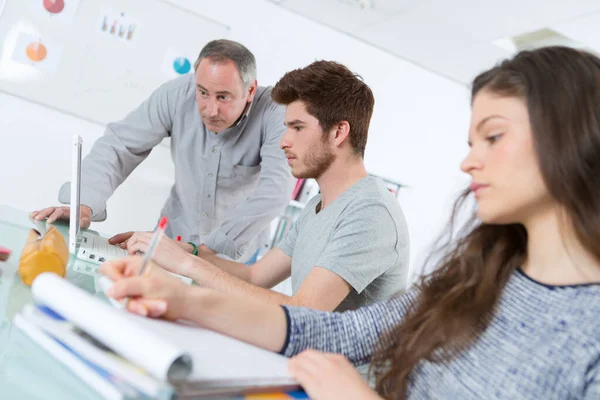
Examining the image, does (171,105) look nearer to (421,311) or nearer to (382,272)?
(382,272)

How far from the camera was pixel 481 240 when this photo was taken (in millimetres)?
1011

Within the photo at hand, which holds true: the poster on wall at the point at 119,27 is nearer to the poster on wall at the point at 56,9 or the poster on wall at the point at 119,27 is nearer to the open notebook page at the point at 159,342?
the poster on wall at the point at 56,9

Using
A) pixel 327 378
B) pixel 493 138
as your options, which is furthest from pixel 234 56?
pixel 327 378

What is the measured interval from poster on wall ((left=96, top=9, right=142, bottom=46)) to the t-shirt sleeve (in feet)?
9.09

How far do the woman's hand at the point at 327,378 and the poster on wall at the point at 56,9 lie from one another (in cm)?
342

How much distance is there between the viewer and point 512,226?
3.26ft

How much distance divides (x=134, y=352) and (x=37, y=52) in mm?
3492

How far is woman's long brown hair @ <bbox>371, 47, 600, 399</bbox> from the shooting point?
2.63 feet

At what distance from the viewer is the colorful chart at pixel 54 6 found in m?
3.53

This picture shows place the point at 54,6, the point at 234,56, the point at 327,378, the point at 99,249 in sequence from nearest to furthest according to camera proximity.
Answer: the point at 327,378, the point at 99,249, the point at 234,56, the point at 54,6

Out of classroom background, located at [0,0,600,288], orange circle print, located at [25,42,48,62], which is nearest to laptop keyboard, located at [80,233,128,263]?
classroom background, located at [0,0,600,288]

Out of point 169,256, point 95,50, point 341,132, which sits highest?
point 95,50

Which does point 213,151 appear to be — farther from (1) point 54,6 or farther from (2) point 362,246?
(1) point 54,6

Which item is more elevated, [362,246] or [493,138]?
[493,138]
